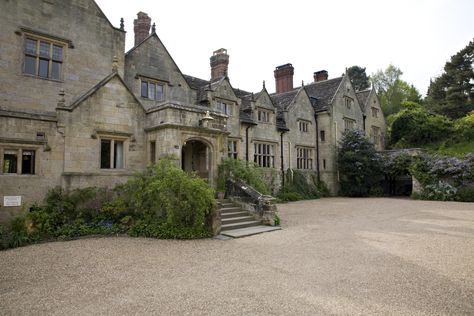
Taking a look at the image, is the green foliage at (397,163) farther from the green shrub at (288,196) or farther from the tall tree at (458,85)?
the tall tree at (458,85)

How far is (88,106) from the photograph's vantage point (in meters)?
11.3

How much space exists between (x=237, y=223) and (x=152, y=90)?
30.4 ft

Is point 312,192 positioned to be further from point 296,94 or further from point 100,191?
point 100,191

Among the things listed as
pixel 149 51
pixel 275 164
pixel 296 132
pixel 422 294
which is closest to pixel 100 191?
pixel 149 51

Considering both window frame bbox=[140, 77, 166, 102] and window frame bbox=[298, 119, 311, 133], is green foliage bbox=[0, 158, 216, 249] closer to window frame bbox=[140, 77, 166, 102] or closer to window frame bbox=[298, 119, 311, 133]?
window frame bbox=[140, 77, 166, 102]

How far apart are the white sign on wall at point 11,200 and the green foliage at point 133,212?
1.62 ft

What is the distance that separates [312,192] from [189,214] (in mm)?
16995

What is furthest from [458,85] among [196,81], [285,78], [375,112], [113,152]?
[113,152]

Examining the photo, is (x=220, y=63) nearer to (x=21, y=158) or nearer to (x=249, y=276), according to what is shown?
(x=21, y=158)

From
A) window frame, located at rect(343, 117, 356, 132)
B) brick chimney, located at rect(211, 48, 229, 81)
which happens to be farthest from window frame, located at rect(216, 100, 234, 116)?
window frame, located at rect(343, 117, 356, 132)

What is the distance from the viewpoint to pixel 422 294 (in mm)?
5043

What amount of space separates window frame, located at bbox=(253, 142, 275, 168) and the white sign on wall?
14.3 metres

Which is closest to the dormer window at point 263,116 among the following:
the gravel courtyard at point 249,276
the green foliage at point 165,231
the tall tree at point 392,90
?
the gravel courtyard at point 249,276

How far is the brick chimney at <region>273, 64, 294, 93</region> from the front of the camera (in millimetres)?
28203
